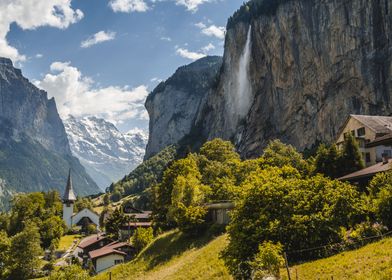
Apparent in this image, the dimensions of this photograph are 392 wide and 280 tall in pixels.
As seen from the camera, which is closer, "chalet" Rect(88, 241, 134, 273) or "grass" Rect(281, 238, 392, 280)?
"grass" Rect(281, 238, 392, 280)

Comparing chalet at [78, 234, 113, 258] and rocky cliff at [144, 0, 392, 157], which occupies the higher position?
rocky cliff at [144, 0, 392, 157]

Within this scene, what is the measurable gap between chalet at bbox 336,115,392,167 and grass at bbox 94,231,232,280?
24722mm

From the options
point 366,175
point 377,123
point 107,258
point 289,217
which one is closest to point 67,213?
point 107,258

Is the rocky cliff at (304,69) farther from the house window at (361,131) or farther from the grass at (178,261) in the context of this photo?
the grass at (178,261)

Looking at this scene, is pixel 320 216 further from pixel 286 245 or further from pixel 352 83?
pixel 352 83

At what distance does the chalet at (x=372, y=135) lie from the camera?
58125mm

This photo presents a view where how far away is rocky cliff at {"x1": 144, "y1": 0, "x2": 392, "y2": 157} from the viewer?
10281cm


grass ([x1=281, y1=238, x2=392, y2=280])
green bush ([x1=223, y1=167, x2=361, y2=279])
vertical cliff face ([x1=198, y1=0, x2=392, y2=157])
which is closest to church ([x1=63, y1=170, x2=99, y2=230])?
vertical cliff face ([x1=198, y1=0, x2=392, y2=157])

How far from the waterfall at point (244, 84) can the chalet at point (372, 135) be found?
323 feet

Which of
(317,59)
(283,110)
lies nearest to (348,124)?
(317,59)

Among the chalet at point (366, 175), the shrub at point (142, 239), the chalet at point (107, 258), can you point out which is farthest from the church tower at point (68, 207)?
the chalet at point (366, 175)

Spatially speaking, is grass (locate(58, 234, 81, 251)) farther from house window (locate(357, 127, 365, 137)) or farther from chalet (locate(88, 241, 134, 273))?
house window (locate(357, 127, 365, 137))

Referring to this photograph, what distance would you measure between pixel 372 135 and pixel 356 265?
40.7m

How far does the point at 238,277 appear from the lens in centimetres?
2819
